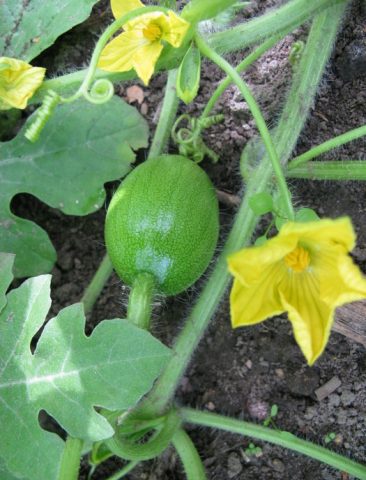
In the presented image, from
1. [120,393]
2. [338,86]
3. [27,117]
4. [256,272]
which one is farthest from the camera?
[27,117]

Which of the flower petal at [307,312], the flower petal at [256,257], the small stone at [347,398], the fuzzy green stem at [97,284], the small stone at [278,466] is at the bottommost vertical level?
the small stone at [278,466]

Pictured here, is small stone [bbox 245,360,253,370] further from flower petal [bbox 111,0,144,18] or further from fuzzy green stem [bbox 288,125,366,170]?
flower petal [bbox 111,0,144,18]

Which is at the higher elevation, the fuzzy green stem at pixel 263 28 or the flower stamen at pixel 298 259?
the fuzzy green stem at pixel 263 28

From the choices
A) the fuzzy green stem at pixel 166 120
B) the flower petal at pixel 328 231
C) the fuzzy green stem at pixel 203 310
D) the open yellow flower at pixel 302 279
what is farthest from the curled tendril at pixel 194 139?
the flower petal at pixel 328 231

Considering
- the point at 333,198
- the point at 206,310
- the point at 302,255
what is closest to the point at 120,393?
the point at 206,310

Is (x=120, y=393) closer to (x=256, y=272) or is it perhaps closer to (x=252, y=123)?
(x=256, y=272)

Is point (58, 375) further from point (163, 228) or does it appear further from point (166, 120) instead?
point (166, 120)

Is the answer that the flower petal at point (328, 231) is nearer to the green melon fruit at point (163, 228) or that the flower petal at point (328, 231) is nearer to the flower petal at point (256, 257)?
the flower petal at point (256, 257)
